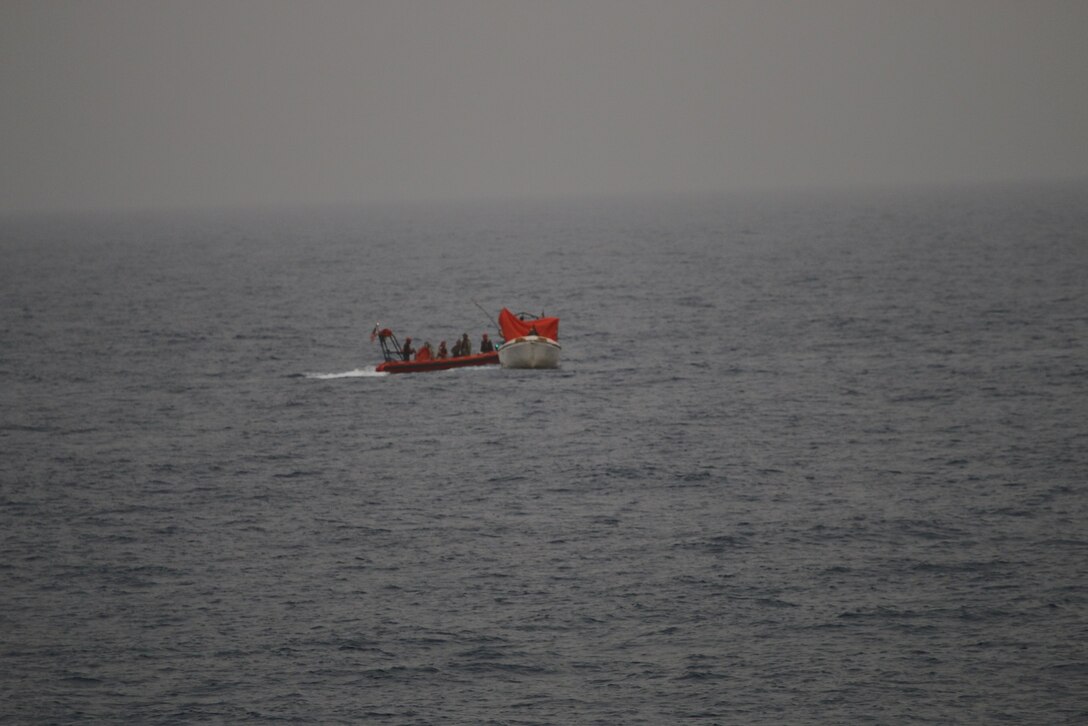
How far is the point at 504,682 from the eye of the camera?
39125mm

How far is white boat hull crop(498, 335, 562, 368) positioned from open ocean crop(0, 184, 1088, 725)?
1.00 meters

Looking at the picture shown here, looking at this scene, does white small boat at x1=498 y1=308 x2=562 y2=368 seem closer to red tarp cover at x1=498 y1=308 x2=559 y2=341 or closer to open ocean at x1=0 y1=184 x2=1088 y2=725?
red tarp cover at x1=498 y1=308 x2=559 y2=341

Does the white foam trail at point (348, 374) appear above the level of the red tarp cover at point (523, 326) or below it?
below

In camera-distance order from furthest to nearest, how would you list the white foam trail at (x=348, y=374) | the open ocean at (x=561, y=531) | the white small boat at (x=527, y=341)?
the white foam trail at (x=348, y=374)
the white small boat at (x=527, y=341)
the open ocean at (x=561, y=531)

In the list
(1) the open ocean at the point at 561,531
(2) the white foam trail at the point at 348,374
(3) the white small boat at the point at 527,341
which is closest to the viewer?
(1) the open ocean at the point at 561,531

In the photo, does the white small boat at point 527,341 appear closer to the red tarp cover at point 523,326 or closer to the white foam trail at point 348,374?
the red tarp cover at point 523,326

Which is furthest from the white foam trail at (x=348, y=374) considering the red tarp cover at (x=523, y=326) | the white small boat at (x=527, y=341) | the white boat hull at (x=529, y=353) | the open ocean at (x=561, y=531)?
the red tarp cover at (x=523, y=326)

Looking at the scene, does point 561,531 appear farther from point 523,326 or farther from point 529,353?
point 523,326

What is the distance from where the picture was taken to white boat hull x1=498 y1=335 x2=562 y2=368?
3361 inches

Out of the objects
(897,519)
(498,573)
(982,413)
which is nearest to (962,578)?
(897,519)

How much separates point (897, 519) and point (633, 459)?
1547cm

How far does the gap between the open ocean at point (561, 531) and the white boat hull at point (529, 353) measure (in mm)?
996

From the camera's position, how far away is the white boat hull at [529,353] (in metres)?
85.4

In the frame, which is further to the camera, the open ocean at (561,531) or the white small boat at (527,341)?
the white small boat at (527,341)
